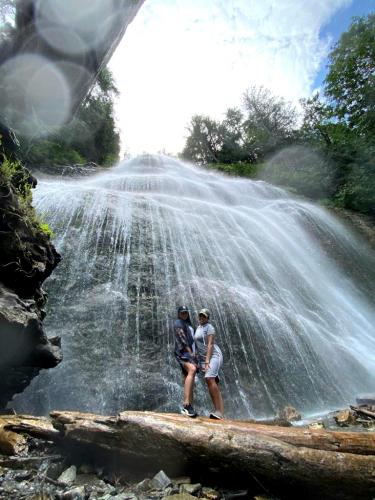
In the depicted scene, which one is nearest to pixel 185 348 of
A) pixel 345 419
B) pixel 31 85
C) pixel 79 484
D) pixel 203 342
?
pixel 203 342

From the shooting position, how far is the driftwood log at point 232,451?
3088mm

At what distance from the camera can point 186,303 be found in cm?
982

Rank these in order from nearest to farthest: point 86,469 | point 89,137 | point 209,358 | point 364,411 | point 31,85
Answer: point 86,469
point 209,358
point 364,411
point 31,85
point 89,137

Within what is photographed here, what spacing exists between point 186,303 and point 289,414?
13.0 feet

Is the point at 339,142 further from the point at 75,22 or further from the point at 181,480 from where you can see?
the point at 181,480

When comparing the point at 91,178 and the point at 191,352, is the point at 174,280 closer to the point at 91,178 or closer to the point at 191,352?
the point at 191,352

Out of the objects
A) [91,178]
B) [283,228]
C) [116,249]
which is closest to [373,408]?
[116,249]

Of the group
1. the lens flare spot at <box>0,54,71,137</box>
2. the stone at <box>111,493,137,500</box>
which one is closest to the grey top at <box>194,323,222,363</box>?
the stone at <box>111,493,137,500</box>

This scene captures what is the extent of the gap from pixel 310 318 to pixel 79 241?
821cm

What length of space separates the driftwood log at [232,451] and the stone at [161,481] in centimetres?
14

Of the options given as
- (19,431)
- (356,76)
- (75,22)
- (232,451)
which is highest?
(356,76)

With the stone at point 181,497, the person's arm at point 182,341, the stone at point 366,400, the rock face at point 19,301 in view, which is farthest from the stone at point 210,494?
the stone at point 366,400

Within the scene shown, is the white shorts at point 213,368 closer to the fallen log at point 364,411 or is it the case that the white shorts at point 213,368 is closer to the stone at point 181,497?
the stone at point 181,497

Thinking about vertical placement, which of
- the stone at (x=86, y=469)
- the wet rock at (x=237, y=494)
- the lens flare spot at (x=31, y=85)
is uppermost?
the lens flare spot at (x=31, y=85)
